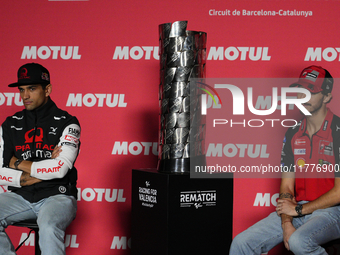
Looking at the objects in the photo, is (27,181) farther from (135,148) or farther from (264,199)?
(264,199)

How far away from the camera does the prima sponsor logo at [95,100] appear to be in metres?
2.96

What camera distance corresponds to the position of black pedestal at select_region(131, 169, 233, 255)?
69.8 inches

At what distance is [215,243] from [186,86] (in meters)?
0.77

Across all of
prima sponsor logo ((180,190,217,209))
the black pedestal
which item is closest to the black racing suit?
the black pedestal

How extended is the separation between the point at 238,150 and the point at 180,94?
1133 mm

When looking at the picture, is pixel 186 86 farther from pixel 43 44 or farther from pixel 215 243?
pixel 43 44

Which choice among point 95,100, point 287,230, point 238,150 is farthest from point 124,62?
point 287,230

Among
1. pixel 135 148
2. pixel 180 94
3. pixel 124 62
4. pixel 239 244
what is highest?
pixel 124 62

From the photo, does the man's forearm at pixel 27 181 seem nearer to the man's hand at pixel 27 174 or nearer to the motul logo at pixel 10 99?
the man's hand at pixel 27 174

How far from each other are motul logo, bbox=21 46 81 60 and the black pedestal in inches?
56.5

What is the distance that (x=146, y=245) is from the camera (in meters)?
1.91

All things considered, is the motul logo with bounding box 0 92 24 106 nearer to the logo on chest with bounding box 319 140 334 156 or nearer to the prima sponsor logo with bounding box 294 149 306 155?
the prima sponsor logo with bounding box 294 149 306 155

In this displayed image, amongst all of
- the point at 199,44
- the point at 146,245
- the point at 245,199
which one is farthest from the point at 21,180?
the point at 245,199

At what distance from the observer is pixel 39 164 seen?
7.08 ft
